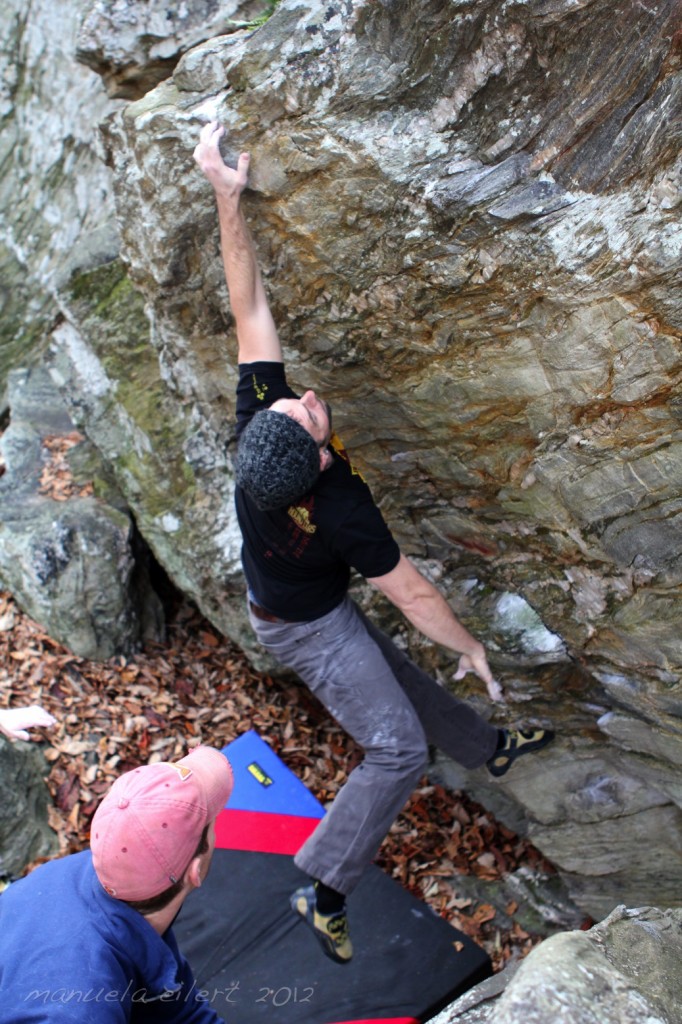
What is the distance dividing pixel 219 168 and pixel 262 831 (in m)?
4.17

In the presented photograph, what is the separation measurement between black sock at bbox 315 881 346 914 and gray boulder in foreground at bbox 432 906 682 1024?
136 centimetres

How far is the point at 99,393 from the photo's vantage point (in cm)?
714

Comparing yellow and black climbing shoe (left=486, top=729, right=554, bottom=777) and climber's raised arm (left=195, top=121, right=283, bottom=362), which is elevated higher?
climber's raised arm (left=195, top=121, right=283, bottom=362)

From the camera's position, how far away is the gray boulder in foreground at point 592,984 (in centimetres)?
276

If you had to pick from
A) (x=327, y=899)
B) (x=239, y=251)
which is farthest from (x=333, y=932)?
(x=239, y=251)

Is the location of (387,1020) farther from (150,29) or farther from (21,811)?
(150,29)

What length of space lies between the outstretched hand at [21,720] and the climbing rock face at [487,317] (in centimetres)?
151

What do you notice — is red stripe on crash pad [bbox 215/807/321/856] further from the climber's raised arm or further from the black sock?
the climber's raised arm

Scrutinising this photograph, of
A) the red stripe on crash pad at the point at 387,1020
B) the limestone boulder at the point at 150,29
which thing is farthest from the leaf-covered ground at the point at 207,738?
the limestone boulder at the point at 150,29

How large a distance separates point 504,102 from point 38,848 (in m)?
5.18

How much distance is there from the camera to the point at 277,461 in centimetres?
402

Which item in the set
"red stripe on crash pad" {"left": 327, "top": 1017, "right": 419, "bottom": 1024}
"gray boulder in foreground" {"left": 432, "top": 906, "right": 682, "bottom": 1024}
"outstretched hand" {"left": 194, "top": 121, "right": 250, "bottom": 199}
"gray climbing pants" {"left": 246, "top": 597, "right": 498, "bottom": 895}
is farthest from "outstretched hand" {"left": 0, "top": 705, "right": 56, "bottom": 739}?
"outstretched hand" {"left": 194, "top": 121, "right": 250, "bottom": 199}

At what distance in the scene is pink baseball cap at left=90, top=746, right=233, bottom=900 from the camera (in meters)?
2.89

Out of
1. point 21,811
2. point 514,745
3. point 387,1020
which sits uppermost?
point 21,811
